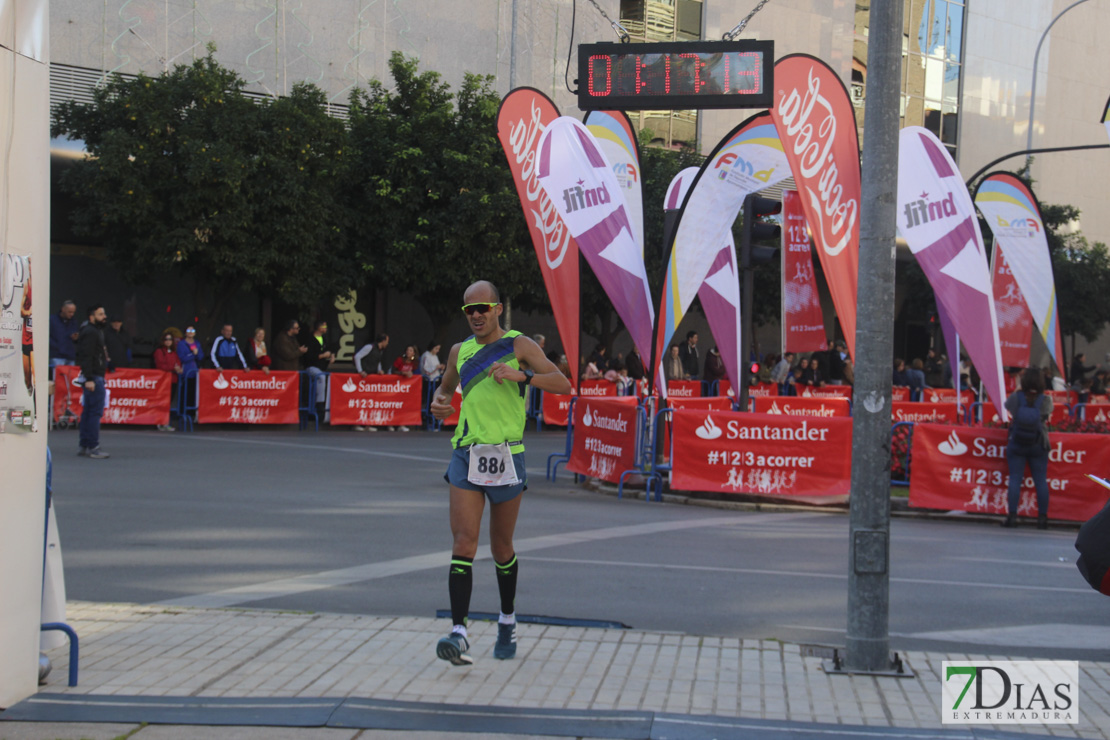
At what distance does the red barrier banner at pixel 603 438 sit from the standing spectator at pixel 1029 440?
410 centimetres

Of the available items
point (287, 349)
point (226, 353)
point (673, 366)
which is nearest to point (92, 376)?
point (226, 353)

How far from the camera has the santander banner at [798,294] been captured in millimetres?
16188

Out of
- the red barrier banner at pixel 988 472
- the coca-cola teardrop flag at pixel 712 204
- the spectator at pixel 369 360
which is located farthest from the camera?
the spectator at pixel 369 360

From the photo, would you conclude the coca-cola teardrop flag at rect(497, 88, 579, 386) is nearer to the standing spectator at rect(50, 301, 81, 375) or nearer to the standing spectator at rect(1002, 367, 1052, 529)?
the standing spectator at rect(1002, 367, 1052, 529)

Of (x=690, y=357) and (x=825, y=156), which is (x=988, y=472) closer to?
(x=825, y=156)

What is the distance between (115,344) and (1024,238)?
1346cm

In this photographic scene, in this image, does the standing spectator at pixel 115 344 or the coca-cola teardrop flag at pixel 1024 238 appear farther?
the coca-cola teardrop flag at pixel 1024 238

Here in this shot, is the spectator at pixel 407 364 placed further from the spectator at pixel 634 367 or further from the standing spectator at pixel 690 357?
the standing spectator at pixel 690 357

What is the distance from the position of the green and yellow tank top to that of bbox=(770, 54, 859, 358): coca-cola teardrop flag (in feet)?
23.2

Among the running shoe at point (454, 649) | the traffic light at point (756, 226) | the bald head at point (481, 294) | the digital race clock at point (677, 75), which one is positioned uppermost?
the digital race clock at point (677, 75)

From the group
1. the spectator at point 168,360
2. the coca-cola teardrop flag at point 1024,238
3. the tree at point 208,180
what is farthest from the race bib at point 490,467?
the tree at point 208,180

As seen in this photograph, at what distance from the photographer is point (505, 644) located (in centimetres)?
554

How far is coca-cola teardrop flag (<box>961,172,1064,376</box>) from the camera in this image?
16875mm

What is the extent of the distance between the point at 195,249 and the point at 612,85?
14701mm
